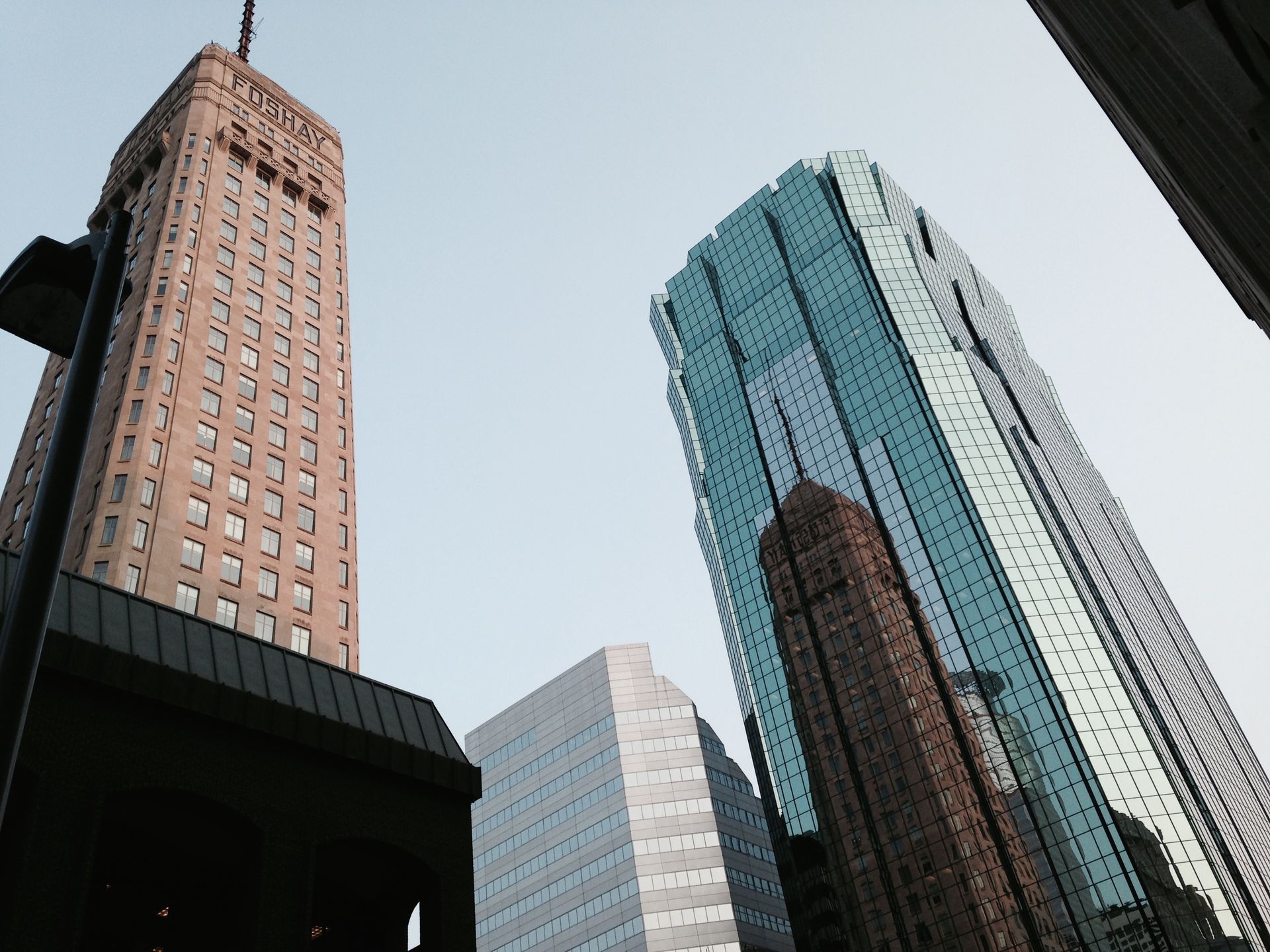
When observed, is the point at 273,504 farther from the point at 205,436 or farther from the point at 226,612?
the point at 226,612

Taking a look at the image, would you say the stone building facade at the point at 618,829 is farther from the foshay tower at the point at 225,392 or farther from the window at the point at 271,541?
the window at the point at 271,541

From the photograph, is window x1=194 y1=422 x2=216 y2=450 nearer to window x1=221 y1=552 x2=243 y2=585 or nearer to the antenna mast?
window x1=221 y1=552 x2=243 y2=585

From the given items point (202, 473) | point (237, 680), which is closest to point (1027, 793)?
point (202, 473)

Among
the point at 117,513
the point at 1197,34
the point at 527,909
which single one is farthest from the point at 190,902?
the point at 527,909

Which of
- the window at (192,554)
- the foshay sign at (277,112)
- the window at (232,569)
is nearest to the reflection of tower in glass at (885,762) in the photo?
the foshay sign at (277,112)

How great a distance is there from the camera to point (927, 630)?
13338cm

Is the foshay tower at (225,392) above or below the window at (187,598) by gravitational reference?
above

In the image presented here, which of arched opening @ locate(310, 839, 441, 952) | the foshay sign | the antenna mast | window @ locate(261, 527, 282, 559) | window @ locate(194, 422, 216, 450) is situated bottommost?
A: arched opening @ locate(310, 839, 441, 952)

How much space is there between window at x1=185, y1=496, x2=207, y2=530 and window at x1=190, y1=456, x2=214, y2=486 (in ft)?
3.85

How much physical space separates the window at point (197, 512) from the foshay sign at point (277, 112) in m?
42.9

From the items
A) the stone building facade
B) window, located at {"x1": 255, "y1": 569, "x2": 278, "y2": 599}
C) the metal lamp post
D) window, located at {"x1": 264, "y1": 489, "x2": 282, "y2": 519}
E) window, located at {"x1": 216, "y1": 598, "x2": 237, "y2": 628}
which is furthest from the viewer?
the stone building facade

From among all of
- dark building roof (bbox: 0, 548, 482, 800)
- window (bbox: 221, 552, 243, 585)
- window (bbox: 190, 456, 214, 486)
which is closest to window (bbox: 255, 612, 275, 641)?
window (bbox: 221, 552, 243, 585)

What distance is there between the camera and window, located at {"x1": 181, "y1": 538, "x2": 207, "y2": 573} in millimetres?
52438

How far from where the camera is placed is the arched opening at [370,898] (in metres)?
34.2
